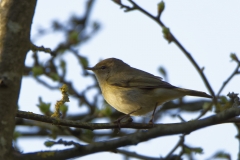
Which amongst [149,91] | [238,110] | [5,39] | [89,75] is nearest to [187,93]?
[149,91]

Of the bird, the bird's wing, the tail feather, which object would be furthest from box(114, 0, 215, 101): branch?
the bird's wing

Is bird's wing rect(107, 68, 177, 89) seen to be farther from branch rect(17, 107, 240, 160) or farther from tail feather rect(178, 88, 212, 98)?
branch rect(17, 107, 240, 160)

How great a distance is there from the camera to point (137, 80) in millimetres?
6453

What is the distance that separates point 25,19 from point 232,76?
3.23m

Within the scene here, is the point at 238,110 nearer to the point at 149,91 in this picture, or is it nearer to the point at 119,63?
the point at 149,91

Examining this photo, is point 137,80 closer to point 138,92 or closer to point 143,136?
point 138,92

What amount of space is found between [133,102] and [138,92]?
0.57 ft

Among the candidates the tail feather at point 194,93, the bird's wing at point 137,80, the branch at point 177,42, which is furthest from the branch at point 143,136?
the bird's wing at point 137,80

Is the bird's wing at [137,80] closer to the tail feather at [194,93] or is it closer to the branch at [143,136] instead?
the tail feather at [194,93]

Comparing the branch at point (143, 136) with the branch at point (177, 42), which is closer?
the branch at point (143, 136)

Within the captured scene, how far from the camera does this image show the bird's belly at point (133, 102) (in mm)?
6047

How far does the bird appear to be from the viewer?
5898 millimetres

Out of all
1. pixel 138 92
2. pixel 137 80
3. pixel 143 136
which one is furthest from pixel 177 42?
pixel 143 136

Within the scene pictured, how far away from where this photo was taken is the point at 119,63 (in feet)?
26.1
